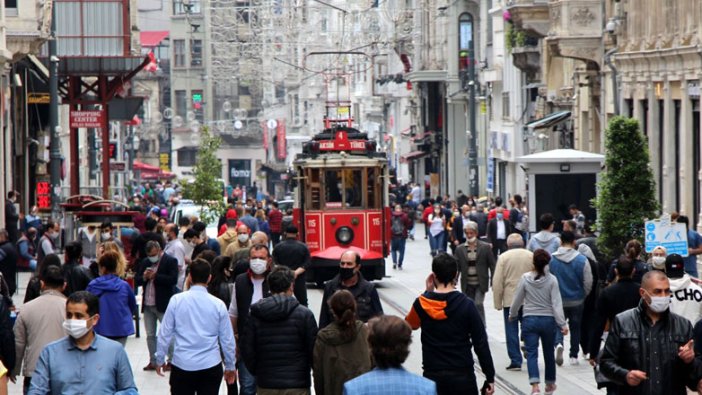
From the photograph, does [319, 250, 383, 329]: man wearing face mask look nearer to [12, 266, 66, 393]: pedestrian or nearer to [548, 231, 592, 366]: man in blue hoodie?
[12, 266, 66, 393]: pedestrian

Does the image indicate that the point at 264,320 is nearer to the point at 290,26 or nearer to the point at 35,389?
the point at 35,389

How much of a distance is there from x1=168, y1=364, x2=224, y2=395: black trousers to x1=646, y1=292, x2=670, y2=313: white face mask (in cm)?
358

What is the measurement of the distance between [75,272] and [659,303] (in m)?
7.70

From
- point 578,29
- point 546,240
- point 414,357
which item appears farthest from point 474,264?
point 578,29

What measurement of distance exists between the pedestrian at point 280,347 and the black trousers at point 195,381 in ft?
A: 2.79

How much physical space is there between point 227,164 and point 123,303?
322ft

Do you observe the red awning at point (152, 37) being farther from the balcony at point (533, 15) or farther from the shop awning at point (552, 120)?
the balcony at point (533, 15)

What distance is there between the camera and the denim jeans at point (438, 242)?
41.3 metres

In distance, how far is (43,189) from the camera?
139 feet

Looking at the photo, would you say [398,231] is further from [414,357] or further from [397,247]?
[414,357]

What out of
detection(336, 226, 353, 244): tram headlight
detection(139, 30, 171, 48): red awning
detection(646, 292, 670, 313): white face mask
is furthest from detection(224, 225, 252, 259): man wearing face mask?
detection(139, 30, 171, 48): red awning

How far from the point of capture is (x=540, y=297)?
17.4 metres

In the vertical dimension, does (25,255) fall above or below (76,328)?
below

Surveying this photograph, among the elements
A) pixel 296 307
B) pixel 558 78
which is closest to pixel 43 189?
pixel 558 78
